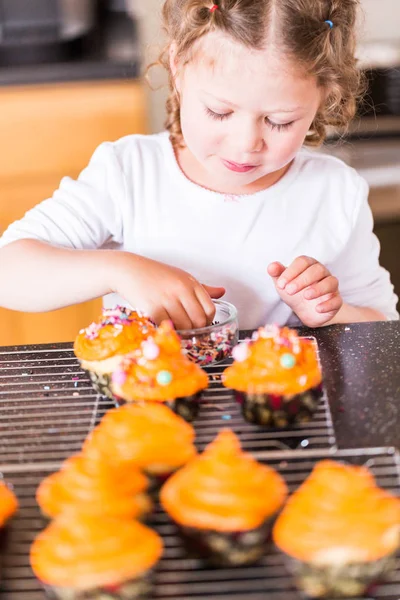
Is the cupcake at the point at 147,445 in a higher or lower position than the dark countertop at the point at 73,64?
lower

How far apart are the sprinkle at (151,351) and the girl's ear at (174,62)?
561 mm

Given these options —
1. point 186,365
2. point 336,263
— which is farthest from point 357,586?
point 336,263

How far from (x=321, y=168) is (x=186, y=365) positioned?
75cm

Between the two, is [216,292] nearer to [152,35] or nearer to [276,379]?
[276,379]

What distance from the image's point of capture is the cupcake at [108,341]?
107 cm

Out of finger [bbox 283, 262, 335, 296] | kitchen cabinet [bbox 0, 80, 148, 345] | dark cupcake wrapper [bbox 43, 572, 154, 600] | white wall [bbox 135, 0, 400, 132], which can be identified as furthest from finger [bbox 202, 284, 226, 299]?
white wall [bbox 135, 0, 400, 132]

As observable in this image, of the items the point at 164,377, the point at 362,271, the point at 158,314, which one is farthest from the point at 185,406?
the point at 362,271

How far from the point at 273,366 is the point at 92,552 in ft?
1.33

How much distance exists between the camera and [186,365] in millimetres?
1036

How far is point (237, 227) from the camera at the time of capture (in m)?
1.60

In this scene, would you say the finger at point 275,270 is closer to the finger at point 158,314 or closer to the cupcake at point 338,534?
the finger at point 158,314

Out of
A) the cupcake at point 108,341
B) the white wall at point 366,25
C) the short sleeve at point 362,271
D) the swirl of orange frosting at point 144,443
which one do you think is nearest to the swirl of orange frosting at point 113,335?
the cupcake at point 108,341

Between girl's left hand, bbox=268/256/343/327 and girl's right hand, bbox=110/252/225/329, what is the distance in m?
0.12

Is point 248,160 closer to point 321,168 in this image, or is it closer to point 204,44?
point 204,44
